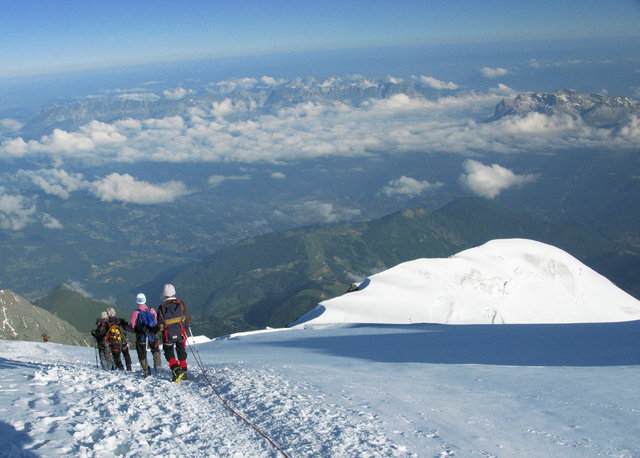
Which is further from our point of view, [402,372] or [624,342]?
[624,342]

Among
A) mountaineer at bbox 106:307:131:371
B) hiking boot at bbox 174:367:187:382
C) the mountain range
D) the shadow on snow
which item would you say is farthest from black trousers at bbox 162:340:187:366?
the mountain range

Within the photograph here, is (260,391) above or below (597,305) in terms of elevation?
above

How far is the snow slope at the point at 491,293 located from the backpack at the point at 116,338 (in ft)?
143

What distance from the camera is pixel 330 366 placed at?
56.2 feet

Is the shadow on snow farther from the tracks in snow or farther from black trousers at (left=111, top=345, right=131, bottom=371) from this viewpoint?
black trousers at (left=111, top=345, right=131, bottom=371)

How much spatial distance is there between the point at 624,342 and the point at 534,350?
4357 mm

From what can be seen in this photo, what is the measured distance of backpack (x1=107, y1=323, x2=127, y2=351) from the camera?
57.0 ft

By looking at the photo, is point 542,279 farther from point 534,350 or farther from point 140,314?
point 140,314

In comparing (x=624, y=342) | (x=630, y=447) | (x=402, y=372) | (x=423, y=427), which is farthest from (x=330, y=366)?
(x=624, y=342)

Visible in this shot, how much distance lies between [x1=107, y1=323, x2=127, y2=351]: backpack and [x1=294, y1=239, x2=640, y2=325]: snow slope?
43.7 m

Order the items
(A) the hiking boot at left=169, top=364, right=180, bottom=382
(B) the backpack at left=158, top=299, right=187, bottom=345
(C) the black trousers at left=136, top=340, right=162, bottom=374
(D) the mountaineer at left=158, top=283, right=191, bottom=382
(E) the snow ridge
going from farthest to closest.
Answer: (C) the black trousers at left=136, top=340, right=162, bottom=374 → (B) the backpack at left=158, top=299, right=187, bottom=345 → (D) the mountaineer at left=158, top=283, right=191, bottom=382 → (A) the hiking boot at left=169, top=364, right=180, bottom=382 → (E) the snow ridge

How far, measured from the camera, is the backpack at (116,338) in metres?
17.4

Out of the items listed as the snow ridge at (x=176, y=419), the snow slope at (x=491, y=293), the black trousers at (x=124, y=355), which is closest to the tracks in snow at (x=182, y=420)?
the snow ridge at (x=176, y=419)

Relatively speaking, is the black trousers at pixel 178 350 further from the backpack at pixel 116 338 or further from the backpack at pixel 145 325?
the backpack at pixel 116 338
